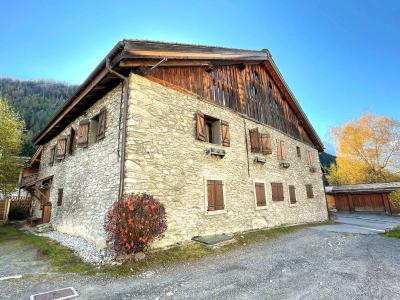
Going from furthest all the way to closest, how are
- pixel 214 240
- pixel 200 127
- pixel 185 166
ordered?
pixel 200 127, pixel 185 166, pixel 214 240

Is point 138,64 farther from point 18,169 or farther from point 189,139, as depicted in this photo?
point 18,169

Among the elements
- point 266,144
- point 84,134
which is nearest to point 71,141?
point 84,134

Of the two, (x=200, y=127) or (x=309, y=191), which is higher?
(x=200, y=127)

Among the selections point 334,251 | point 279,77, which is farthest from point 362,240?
point 279,77

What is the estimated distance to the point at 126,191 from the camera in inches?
253

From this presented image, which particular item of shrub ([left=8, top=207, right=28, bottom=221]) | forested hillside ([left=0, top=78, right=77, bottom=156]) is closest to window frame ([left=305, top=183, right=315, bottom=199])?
shrub ([left=8, top=207, right=28, bottom=221])

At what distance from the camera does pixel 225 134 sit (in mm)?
10273

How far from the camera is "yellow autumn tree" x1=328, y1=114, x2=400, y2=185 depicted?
2726 centimetres

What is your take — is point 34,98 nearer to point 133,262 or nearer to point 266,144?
point 266,144

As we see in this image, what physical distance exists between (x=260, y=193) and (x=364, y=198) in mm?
22375

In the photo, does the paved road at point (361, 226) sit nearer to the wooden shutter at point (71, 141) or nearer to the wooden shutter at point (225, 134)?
the wooden shutter at point (225, 134)

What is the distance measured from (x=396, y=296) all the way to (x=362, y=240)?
5.84 meters

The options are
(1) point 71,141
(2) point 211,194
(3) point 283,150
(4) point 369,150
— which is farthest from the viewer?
(4) point 369,150

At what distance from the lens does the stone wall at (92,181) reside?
727 cm
